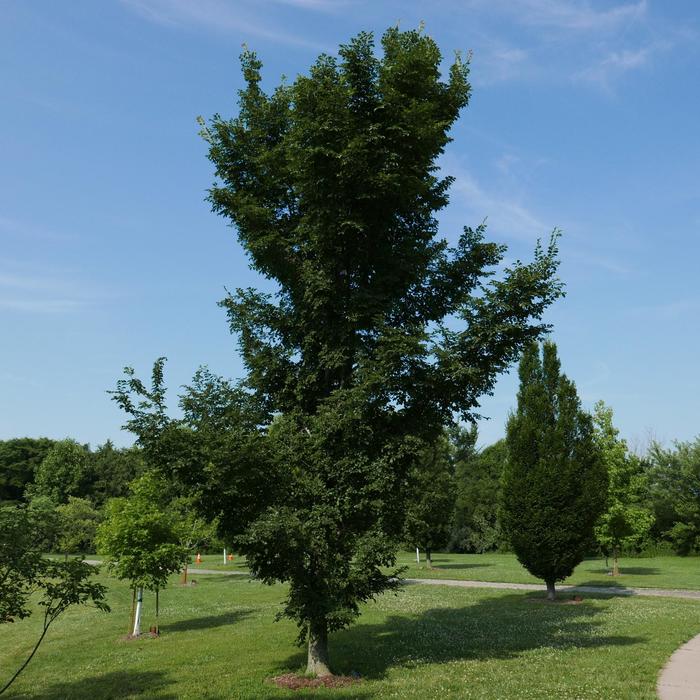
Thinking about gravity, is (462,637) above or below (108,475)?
below

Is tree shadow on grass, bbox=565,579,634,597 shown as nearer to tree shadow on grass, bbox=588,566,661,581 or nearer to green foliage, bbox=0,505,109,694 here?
tree shadow on grass, bbox=588,566,661,581

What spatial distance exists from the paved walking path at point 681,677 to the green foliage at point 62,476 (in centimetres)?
7911

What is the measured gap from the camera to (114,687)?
11406 millimetres

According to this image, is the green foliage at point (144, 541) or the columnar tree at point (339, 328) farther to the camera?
the green foliage at point (144, 541)

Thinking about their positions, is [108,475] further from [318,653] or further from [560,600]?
[318,653]

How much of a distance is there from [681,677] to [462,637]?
18.6 ft

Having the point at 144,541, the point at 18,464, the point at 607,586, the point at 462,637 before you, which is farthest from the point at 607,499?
the point at 18,464

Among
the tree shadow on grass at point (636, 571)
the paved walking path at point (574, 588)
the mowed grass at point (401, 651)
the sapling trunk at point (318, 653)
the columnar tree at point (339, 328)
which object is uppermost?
the columnar tree at point (339, 328)

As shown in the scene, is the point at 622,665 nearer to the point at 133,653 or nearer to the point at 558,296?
the point at 558,296

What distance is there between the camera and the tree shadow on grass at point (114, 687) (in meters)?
10.7

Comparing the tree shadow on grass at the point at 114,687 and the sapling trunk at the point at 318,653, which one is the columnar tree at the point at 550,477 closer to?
the sapling trunk at the point at 318,653

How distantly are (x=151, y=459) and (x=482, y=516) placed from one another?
58520 millimetres

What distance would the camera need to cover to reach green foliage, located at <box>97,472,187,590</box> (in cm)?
1861

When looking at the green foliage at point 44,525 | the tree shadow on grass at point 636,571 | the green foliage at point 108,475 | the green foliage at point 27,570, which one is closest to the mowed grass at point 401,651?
the green foliage at point 27,570
